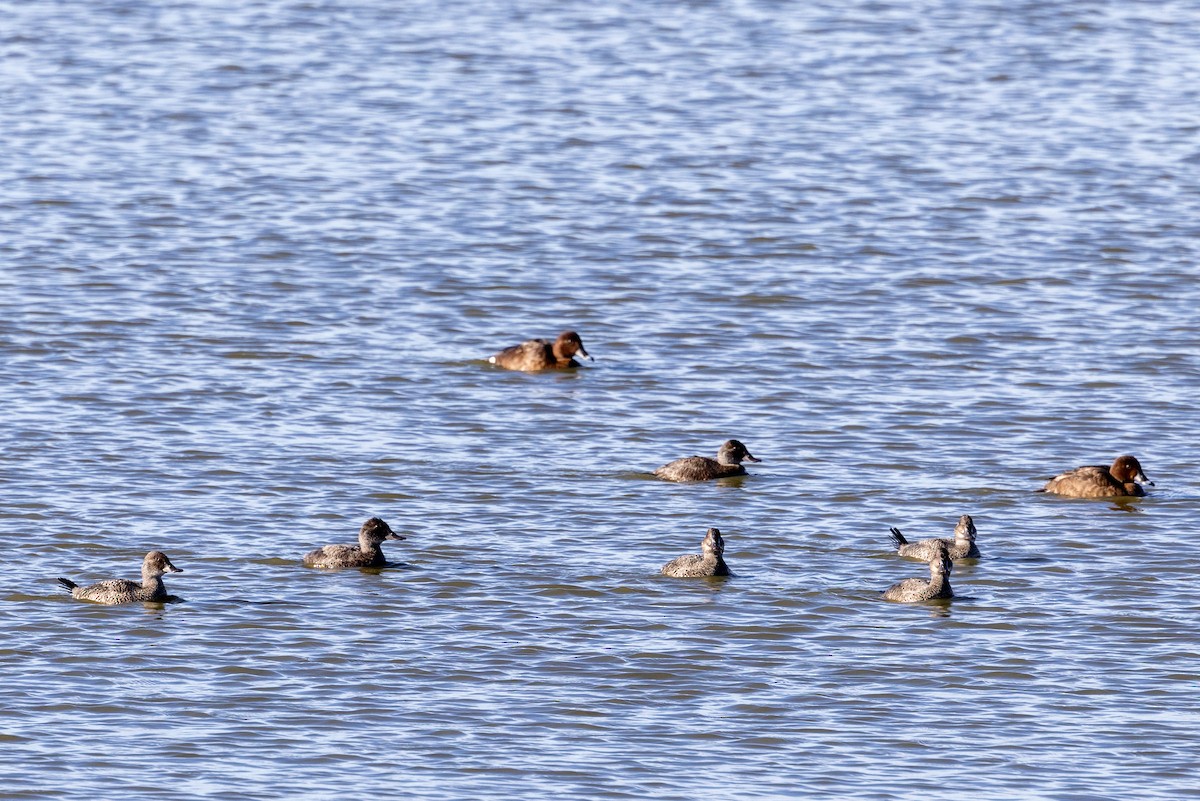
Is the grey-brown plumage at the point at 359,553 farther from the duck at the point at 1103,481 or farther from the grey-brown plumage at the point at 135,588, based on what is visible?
the duck at the point at 1103,481

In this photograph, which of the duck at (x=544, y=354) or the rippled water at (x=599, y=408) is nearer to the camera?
the rippled water at (x=599, y=408)

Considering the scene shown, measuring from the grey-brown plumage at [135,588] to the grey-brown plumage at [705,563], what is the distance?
11.8ft

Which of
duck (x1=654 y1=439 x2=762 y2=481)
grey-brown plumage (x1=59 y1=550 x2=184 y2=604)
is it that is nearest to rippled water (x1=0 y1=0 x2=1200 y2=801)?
grey-brown plumage (x1=59 y1=550 x2=184 y2=604)

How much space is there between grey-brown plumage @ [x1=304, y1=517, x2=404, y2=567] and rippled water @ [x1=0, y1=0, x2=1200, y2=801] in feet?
0.65

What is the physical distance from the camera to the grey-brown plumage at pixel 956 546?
1717 centimetres

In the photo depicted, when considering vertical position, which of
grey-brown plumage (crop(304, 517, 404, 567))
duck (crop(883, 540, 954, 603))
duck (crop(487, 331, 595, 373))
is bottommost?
duck (crop(883, 540, 954, 603))

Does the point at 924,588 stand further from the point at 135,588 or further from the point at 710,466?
the point at 135,588

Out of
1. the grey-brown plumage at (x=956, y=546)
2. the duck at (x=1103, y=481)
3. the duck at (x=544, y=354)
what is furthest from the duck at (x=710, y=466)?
the duck at (x=544, y=354)

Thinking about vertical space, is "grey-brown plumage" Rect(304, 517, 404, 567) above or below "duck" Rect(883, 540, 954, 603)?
above

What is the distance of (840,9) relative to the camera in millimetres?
46125

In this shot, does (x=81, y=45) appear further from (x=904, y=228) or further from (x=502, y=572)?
(x=502, y=572)

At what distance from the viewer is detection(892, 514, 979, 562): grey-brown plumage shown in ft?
56.3

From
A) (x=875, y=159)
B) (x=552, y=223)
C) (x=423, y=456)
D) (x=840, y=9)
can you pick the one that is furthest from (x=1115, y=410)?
(x=840, y=9)

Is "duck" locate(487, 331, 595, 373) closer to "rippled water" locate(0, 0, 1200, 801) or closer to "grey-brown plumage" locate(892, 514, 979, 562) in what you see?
"rippled water" locate(0, 0, 1200, 801)
